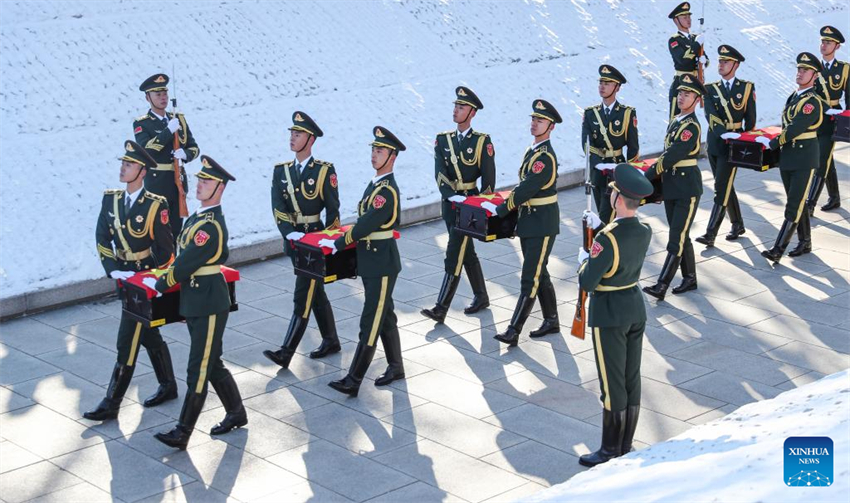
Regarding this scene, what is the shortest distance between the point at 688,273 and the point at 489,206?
2.37 meters

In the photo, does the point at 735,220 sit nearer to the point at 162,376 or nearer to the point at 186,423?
the point at 162,376

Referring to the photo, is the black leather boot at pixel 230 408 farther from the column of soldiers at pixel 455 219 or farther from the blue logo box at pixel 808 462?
the blue logo box at pixel 808 462

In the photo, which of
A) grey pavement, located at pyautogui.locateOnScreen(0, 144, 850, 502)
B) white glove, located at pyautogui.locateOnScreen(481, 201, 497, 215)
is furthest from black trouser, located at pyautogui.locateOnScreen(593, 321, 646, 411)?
white glove, located at pyautogui.locateOnScreen(481, 201, 497, 215)

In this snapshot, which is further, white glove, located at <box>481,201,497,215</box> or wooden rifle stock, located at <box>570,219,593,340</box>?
white glove, located at <box>481,201,497,215</box>

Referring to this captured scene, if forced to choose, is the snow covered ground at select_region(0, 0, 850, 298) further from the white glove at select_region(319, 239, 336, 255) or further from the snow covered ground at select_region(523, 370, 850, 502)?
the snow covered ground at select_region(523, 370, 850, 502)

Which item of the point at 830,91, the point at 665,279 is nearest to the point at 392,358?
the point at 665,279

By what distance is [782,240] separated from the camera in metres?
12.2

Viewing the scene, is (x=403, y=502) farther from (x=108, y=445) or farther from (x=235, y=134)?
(x=235, y=134)

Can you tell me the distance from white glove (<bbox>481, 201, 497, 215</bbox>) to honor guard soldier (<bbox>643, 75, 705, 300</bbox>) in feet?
6.06

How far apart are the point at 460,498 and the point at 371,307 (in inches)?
81.1

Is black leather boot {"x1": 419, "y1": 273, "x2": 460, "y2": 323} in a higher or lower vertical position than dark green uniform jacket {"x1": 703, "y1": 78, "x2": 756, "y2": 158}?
lower

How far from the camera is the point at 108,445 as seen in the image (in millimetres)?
8484

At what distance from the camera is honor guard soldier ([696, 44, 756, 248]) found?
41.4ft

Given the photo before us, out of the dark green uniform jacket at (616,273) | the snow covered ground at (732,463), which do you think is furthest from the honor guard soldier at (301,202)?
the snow covered ground at (732,463)
